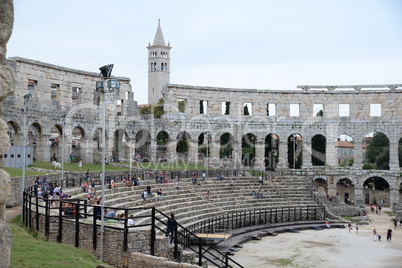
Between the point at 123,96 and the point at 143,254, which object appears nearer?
the point at 143,254

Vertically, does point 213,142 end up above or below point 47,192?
above

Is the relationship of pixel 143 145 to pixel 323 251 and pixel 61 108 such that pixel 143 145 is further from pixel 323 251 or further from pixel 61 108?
pixel 323 251

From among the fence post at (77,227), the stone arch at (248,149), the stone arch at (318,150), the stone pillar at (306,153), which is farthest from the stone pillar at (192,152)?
the fence post at (77,227)

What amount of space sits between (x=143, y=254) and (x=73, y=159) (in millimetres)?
29536

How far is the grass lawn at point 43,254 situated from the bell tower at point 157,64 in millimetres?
85326

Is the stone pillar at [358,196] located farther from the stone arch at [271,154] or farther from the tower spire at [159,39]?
the tower spire at [159,39]

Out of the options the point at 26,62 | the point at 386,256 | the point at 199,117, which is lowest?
the point at 386,256

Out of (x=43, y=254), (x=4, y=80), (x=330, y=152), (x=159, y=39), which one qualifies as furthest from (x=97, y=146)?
(x=159, y=39)

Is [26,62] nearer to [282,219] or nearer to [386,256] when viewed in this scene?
[282,219]

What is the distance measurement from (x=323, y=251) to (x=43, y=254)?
58.2ft

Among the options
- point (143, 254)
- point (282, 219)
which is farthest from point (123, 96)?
point (143, 254)

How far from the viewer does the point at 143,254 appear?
1464cm

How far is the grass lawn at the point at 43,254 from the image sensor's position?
37.4 feet

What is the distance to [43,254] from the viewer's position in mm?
12547
